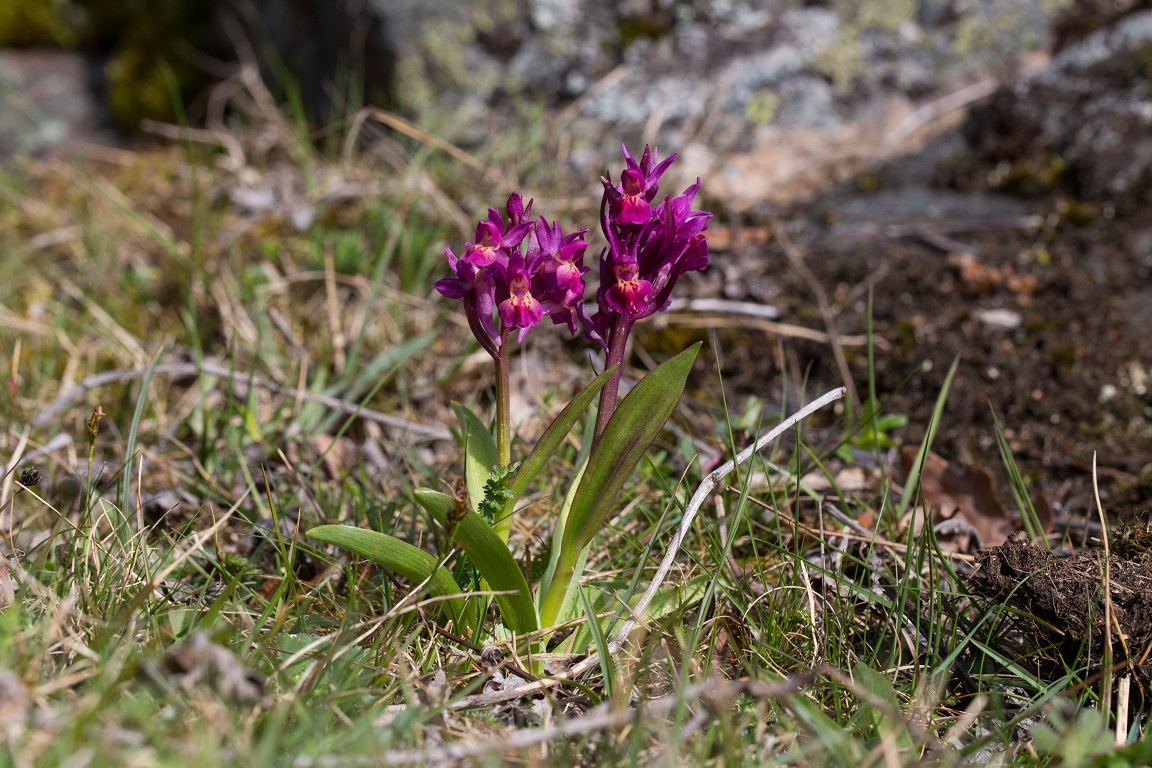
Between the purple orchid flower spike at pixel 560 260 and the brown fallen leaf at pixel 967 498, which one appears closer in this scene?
the purple orchid flower spike at pixel 560 260

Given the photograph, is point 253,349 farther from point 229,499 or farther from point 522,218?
point 522,218

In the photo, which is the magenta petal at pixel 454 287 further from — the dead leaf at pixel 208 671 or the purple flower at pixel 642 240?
the dead leaf at pixel 208 671

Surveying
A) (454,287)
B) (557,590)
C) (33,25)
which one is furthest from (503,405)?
(33,25)

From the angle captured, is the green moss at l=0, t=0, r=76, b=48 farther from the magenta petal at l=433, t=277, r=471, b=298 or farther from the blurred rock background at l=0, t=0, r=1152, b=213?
the magenta petal at l=433, t=277, r=471, b=298

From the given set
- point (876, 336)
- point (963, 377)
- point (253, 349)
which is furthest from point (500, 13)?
point (963, 377)

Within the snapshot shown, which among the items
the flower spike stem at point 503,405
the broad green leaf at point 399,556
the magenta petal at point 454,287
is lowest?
the broad green leaf at point 399,556

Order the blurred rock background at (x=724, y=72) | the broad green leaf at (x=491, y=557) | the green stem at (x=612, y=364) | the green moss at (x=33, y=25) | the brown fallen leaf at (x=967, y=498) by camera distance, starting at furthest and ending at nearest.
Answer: the green moss at (x=33, y=25), the blurred rock background at (x=724, y=72), the brown fallen leaf at (x=967, y=498), the green stem at (x=612, y=364), the broad green leaf at (x=491, y=557)

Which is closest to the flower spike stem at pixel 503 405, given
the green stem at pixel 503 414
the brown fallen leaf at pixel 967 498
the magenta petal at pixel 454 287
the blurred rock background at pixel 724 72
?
the green stem at pixel 503 414

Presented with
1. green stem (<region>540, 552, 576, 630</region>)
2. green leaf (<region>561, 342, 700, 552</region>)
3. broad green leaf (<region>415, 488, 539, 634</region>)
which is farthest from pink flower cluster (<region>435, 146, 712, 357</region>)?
green stem (<region>540, 552, 576, 630</region>)
